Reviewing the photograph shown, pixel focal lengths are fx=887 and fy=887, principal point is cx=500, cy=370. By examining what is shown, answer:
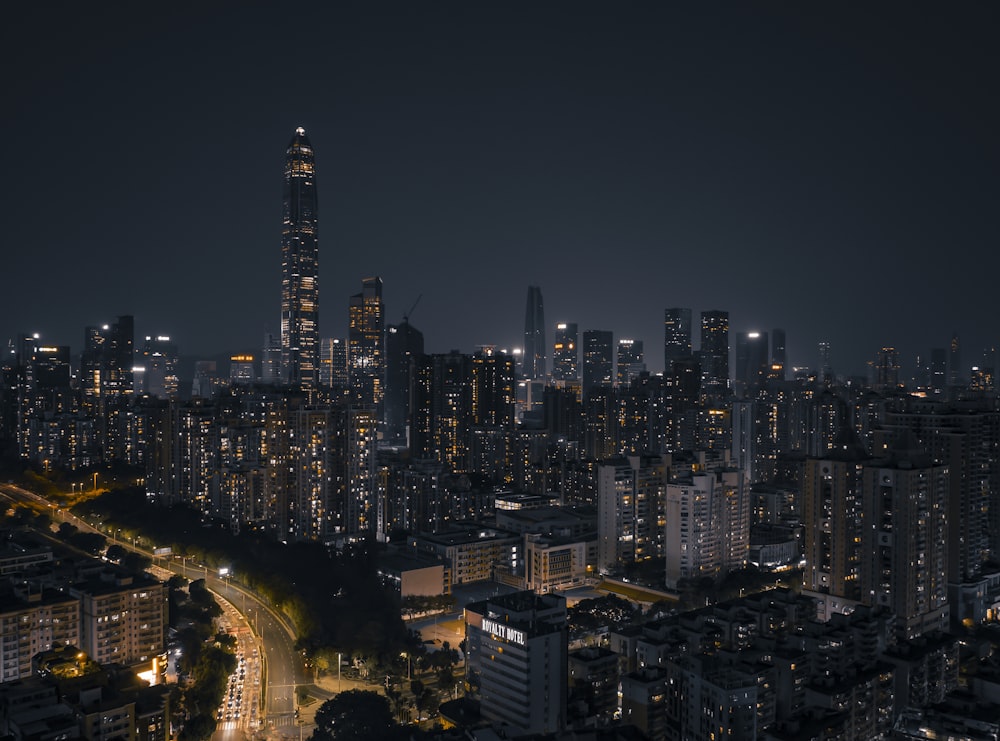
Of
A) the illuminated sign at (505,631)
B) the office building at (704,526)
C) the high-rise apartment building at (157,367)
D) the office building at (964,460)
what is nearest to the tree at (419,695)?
the illuminated sign at (505,631)

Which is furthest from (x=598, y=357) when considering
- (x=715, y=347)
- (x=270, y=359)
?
(x=270, y=359)

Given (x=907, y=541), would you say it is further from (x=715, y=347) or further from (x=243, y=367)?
(x=243, y=367)

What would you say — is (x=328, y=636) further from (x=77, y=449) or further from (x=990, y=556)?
(x=77, y=449)

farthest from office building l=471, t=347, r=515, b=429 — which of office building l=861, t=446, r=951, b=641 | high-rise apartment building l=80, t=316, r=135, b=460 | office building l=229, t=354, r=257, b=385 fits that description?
office building l=229, t=354, r=257, b=385

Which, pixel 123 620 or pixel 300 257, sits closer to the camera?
pixel 123 620

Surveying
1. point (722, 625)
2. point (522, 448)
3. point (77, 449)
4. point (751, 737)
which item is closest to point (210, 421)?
point (77, 449)

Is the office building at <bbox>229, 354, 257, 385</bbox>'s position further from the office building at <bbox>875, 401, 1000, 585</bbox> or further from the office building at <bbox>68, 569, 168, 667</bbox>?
the office building at <bbox>875, 401, 1000, 585</bbox>

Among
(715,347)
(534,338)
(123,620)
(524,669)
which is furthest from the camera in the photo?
(534,338)
